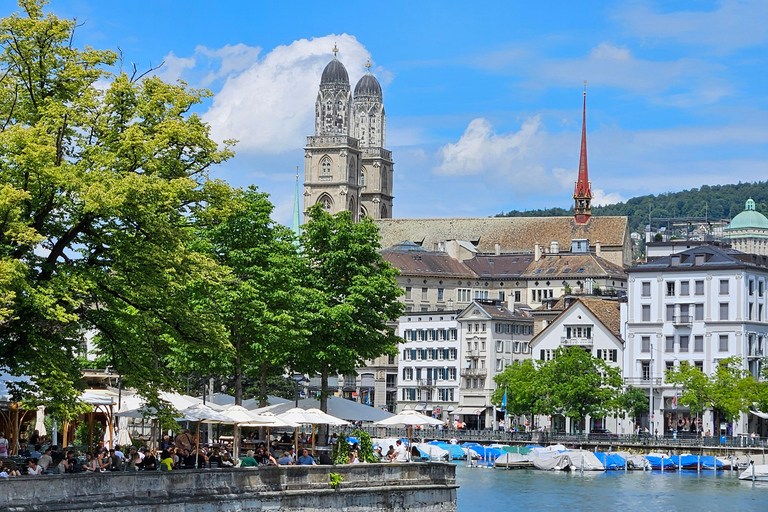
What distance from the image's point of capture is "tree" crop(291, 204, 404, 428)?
187 ft

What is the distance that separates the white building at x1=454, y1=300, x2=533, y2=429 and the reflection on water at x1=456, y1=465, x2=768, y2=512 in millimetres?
44393

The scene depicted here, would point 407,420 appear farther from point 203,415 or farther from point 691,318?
point 691,318

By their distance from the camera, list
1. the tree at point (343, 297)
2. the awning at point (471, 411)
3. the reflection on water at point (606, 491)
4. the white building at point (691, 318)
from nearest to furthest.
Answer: the tree at point (343, 297)
the reflection on water at point (606, 491)
the white building at point (691, 318)
the awning at point (471, 411)

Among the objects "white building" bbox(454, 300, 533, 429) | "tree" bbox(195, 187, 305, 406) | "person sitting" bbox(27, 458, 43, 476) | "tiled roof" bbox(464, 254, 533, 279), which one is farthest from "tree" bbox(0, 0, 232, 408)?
"tiled roof" bbox(464, 254, 533, 279)

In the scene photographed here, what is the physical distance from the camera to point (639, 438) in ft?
318

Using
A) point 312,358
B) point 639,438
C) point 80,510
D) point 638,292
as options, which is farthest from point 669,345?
point 80,510

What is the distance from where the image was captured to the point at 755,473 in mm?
79688

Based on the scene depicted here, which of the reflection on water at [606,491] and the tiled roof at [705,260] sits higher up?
the tiled roof at [705,260]

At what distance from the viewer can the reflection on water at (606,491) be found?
212 feet

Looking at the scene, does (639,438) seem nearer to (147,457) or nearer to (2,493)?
(147,457)

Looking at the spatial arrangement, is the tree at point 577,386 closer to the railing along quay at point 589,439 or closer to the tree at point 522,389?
the tree at point 522,389

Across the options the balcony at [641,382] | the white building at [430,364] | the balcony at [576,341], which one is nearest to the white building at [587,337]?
the balcony at [576,341]

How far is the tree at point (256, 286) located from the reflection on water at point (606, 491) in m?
13.9

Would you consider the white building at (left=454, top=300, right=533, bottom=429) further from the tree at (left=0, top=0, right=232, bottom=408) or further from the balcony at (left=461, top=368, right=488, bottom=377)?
the tree at (left=0, top=0, right=232, bottom=408)
